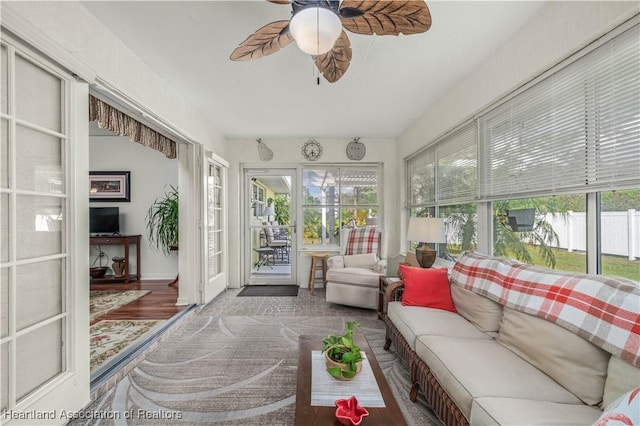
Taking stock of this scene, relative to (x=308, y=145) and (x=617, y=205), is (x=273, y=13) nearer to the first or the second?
(x=617, y=205)

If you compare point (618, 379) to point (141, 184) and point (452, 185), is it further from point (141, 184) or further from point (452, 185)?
point (141, 184)

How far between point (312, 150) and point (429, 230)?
8.37 ft

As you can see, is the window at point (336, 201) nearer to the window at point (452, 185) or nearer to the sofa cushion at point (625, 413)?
the window at point (452, 185)

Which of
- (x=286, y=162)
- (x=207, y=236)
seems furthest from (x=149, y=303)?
(x=286, y=162)

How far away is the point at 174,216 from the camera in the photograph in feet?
14.2

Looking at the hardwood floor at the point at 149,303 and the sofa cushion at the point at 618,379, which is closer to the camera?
the sofa cushion at the point at 618,379

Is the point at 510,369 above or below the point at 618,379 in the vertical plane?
below

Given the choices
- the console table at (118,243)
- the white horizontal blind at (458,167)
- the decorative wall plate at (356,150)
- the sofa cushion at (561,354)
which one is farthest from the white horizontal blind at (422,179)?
the console table at (118,243)

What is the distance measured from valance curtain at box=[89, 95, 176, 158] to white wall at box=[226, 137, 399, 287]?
1.35m

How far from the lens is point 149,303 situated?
3.54 meters

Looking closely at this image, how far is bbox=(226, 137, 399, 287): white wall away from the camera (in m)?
4.67

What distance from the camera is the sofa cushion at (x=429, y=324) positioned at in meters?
1.83

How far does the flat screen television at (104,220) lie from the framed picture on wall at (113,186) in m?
0.24

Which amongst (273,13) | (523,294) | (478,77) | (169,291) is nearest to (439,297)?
(523,294)
